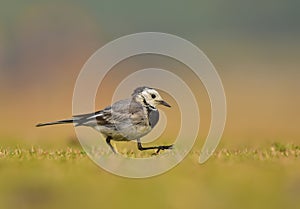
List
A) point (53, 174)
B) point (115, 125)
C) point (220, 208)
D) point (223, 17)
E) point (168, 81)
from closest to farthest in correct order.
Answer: point (220, 208) → point (53, 174) → point (115, 125) → point (168, 81) → point (223, 17)

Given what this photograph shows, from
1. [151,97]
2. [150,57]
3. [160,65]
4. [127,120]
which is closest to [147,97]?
[151,97]

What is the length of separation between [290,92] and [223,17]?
19279 mm

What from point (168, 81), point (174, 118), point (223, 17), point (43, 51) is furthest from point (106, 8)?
point (168, 81)

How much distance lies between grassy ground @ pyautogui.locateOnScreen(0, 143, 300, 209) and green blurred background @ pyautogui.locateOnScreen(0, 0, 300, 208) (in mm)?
13

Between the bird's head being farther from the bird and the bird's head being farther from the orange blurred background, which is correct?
the orange blurred background

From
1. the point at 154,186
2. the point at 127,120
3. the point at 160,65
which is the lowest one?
the point at 154,186

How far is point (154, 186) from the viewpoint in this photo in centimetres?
1091

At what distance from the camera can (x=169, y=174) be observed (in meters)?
11.5

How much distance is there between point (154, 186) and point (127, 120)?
8.79 feet

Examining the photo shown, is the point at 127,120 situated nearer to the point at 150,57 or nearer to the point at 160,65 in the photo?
the point at 160,65

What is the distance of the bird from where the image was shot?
44.2 feet

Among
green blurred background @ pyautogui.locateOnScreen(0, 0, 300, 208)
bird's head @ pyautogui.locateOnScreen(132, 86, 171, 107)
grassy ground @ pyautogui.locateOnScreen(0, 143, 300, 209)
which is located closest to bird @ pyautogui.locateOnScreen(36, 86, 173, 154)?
bird's head @ pyautogui.locateOnScreen(132, 86, 171, 107)

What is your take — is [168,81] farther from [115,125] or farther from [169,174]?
[169,174]

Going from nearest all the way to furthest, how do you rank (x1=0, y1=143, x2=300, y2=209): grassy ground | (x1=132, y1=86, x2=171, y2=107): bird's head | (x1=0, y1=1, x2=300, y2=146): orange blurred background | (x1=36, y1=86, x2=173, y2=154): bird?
1. (x1=0, y1=143, x2=300, y2=209): grassy ground
2. (x1=36, y1=86, x2=173, y2=154): bird
3. (x1=132, y1=86, x2=171, y2=107): bird's head
4. (x1=0, y1=1, x2=300, y2=146): orange blurred background
